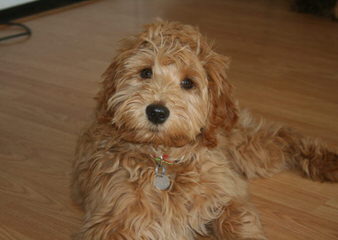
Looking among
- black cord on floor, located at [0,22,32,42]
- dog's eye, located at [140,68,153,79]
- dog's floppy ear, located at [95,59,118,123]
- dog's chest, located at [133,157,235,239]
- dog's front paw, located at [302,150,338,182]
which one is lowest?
black cord on floor, located at [0,22,32,42]

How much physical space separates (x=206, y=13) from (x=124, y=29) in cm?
111

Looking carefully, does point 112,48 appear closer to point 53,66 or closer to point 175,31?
point 53,66

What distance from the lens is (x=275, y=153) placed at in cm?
281

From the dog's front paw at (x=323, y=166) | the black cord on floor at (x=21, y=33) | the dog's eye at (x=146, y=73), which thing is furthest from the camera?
the black cord on floor at (x=21, y=33)

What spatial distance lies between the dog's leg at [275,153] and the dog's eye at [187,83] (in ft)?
2.05

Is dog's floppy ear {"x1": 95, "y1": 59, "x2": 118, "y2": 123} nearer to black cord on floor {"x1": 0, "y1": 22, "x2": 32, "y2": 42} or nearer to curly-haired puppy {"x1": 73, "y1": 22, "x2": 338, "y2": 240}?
curly-haired puppy {"x1": 73, "y1": 22, "x2": 338, "y2": 240}

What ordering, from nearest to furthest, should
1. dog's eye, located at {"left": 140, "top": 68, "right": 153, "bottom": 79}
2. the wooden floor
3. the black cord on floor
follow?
1. dog's eye, located at {"left": 140, "top": 68, "right": 153, "bottom": 79}
2. the wooden floor
3. the black cord on floor

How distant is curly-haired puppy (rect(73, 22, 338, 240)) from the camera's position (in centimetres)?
204

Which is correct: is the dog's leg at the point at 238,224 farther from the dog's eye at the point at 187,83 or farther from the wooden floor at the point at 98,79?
the dog's eye at the point at 187,83

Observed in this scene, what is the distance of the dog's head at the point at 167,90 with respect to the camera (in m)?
1.99

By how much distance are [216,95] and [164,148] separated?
0.32 meters

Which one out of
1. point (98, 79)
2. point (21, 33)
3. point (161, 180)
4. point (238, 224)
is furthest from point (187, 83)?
point (21, 33)

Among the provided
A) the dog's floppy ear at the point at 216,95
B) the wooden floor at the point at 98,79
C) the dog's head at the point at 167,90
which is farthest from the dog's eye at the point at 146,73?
the wooden floor at the point at 98,79

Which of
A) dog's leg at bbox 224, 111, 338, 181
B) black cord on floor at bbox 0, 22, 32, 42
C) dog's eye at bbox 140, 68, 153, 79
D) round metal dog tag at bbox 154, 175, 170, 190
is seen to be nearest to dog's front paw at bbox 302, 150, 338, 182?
dog's leg at bbox 224, 111, 338, 181
